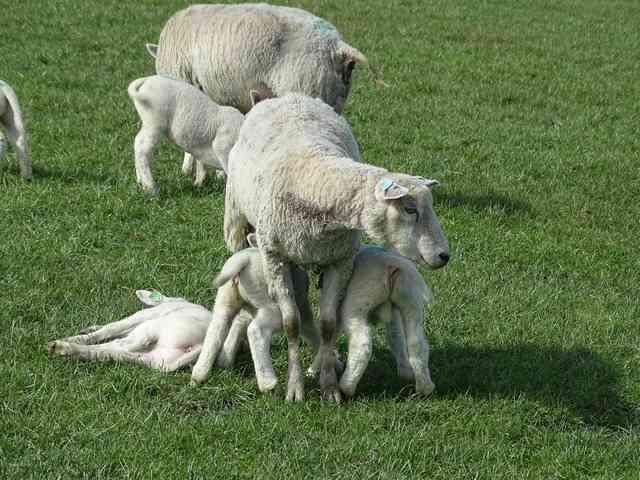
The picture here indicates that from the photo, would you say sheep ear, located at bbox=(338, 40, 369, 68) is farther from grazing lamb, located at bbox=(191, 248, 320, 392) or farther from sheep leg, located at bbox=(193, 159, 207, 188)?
grazing lamb, located at bbox=(191, 248, 320, 392)

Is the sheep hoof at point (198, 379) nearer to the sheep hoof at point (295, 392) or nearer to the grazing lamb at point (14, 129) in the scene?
the sheep hoof at point (295, 392)

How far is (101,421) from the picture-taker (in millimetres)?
5473

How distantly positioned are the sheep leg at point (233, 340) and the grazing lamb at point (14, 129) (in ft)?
11.9

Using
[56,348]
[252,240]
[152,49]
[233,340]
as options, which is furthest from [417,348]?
[152,49]

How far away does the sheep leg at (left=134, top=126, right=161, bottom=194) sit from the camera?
916cm

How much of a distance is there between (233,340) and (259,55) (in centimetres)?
362

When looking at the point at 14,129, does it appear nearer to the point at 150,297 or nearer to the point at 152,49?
the point at 152,49

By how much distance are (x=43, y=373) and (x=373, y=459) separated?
182cm

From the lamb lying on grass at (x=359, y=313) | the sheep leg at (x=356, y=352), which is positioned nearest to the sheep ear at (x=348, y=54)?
the lamb lying on grass at (x=359, y=313)

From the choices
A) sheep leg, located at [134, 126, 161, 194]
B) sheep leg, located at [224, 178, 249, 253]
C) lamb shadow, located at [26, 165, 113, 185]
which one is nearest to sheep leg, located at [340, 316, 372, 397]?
sheep leg, located at [224, 178, 249, 253]

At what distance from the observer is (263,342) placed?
595 centimetres

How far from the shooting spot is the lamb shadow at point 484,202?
9.73 meters

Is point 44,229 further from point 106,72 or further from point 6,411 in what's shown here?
point 106,72

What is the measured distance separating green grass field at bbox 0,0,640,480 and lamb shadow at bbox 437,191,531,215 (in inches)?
1.6
